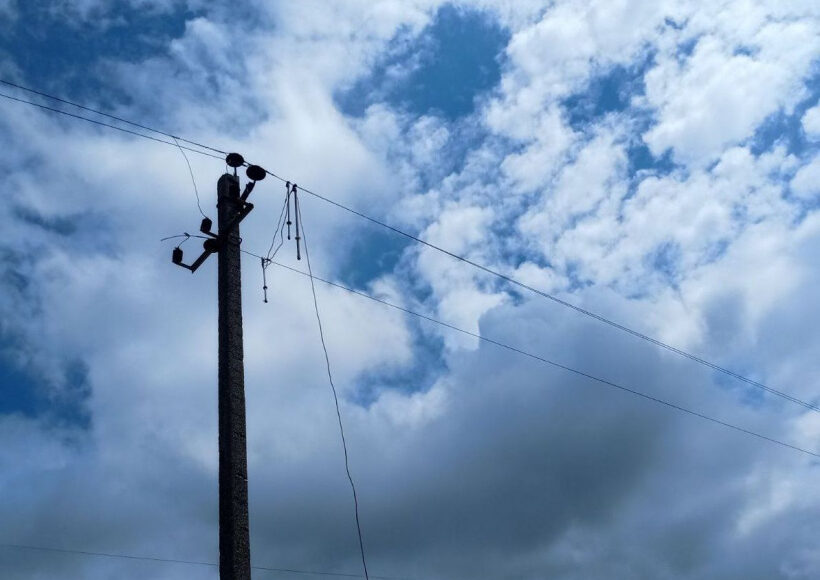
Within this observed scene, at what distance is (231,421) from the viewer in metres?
8.56

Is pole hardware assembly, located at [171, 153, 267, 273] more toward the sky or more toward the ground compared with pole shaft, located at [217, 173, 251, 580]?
more toward the sky

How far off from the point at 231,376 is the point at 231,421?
0.59 m

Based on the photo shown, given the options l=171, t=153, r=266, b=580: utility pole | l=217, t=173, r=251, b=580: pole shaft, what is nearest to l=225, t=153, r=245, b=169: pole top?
l=171, t=153, r=266, b=580: utility pole

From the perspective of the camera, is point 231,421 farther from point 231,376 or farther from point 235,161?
point 235,161

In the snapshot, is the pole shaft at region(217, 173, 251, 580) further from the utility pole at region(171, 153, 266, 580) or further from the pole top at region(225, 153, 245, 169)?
the pole top at region(225, 153, 245, 169)

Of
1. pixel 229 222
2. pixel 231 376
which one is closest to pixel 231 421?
pixel 231 376

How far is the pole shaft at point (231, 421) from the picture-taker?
7.97m

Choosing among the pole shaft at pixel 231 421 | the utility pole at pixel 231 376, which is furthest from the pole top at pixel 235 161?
the pole shaft at pixel 231 421

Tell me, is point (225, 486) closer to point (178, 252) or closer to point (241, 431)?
point (241, 431)

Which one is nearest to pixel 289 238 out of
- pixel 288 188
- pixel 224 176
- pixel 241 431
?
pixel 288 188

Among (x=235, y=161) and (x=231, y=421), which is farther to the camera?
(x=235, y=161)

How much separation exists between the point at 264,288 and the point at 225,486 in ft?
13.1

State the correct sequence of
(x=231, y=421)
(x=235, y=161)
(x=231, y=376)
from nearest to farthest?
(x=231, y=421)
(x=231, y=376)
(x=235, y=161)

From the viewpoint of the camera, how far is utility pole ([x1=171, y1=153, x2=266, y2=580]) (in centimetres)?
801
